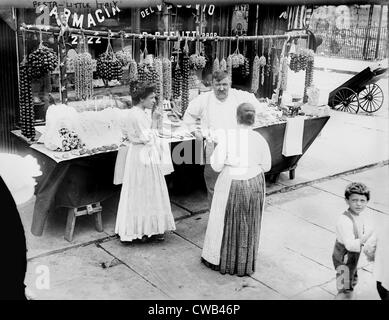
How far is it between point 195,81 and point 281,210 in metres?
2.22

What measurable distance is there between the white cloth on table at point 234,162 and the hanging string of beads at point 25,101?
2.34m

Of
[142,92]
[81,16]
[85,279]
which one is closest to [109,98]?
[81,16]

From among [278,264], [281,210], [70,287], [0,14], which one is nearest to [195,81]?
[281,210]

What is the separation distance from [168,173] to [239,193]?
1.27 meters

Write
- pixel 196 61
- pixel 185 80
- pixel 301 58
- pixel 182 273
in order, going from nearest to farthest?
pixel 182 273 < pixel 196 61 < pixel 185 80 < pixel 301 58

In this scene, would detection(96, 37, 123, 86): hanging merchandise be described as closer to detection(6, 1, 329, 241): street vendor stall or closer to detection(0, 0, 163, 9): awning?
detection(6, 1, 329, 241): street vendor stall

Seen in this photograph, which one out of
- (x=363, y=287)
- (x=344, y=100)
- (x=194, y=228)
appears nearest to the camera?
(x=363, y=287)

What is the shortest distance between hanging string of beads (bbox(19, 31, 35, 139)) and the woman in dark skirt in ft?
7.72

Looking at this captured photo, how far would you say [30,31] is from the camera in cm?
604

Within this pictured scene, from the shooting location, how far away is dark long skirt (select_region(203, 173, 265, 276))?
4.77 m

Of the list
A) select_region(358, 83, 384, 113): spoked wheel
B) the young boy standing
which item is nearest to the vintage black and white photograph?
the young boy standing

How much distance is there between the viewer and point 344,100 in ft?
38.8

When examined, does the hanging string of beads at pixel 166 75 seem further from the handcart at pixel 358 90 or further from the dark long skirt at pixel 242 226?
the handcart at pixel 358 90

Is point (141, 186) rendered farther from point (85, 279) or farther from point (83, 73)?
point (83, 73)
